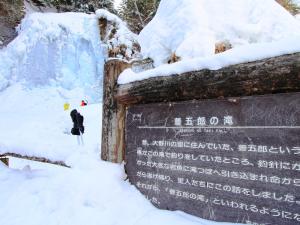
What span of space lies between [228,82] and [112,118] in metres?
1.44

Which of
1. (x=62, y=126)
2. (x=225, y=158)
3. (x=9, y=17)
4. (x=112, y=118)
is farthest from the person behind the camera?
(x=9, y=17)

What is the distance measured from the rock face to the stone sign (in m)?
18.0

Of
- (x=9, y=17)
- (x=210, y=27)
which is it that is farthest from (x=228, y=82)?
(x=9, y=17)

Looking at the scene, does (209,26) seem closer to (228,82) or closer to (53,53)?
(228,82)

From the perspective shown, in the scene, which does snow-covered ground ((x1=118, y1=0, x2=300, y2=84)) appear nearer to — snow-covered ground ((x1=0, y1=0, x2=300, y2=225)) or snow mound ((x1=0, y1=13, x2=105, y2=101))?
snow-covered ground ((x1=0, y1=0, x2=300, y2=225))

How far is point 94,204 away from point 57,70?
50.9ft

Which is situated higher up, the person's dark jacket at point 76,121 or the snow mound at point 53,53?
the snow mound at point 53,53

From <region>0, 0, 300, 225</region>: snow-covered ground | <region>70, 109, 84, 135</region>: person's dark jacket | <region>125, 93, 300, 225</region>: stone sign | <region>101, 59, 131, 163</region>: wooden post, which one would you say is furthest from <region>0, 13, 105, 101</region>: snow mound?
<region>125, 93, 300, 225</region>: stone sign

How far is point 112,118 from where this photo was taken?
327 centimetres

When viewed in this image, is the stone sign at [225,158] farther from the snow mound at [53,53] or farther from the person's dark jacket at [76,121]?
the snow mound at [53,53]

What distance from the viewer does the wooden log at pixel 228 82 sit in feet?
6.31

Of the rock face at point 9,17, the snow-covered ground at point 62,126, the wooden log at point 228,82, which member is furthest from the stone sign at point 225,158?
the rock face at point 9,17

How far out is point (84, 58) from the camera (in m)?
18.1

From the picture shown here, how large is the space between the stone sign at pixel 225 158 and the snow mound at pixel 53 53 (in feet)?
50.4
